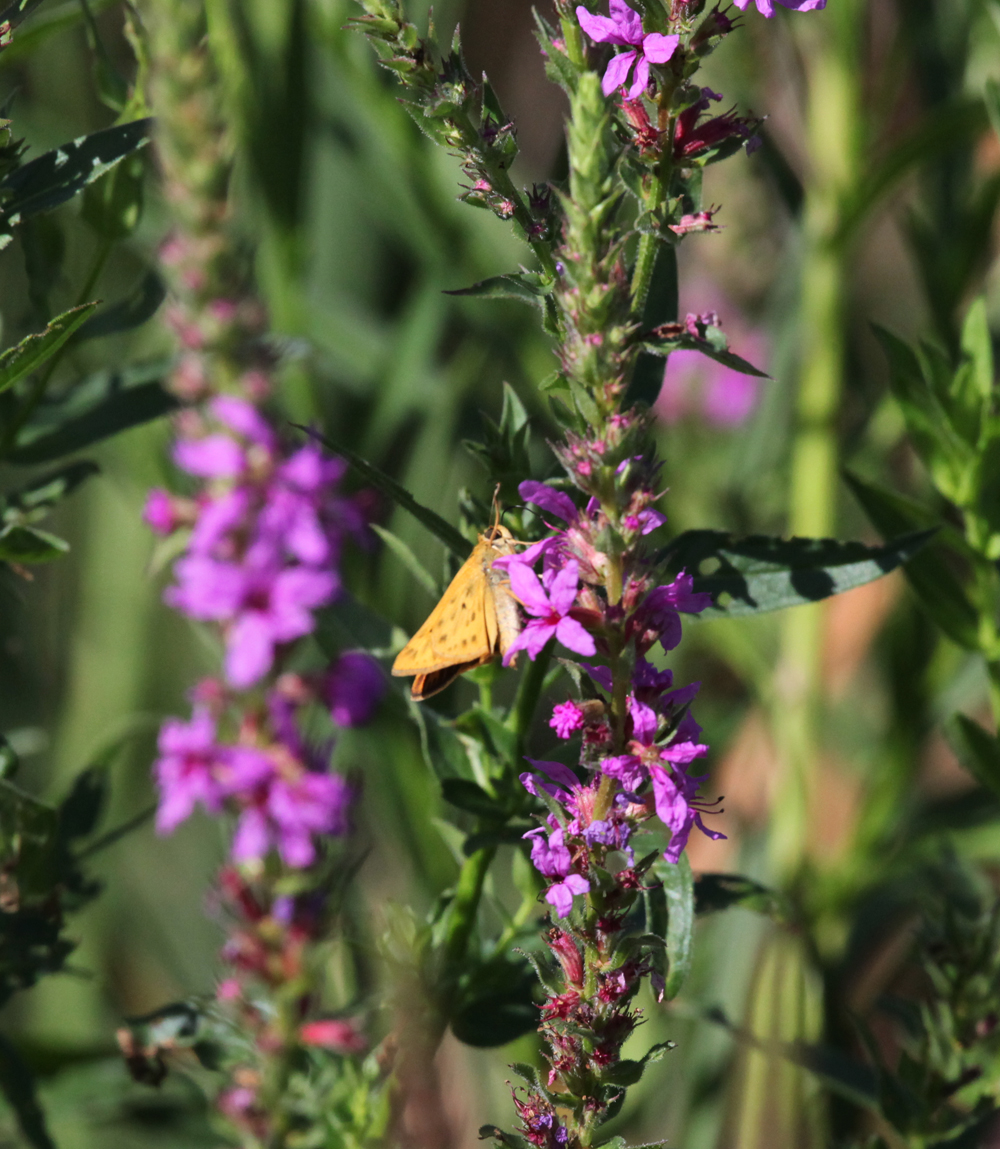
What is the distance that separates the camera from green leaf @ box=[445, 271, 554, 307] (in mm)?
420

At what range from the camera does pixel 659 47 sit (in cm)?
41

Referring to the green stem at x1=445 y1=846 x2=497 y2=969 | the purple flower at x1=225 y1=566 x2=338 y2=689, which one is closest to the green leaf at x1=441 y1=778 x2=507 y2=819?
the green stem at x1=445 y1=846 x2=497 y2=969

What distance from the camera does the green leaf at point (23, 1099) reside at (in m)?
0.53

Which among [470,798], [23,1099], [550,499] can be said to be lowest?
[23,1099]

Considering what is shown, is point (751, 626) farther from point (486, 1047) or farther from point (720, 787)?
point (486, 1047)

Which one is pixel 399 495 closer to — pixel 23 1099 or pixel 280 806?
pixel 280 806

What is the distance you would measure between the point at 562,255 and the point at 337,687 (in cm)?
16

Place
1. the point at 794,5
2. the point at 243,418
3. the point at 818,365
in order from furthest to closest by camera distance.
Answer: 1. the point at 818,365
2. the point at 794,5
3. the point at 243,418

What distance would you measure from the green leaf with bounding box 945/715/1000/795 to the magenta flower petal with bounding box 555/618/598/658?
0.26 meters

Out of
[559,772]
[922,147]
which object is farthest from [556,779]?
[922,147]

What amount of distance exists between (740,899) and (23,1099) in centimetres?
33

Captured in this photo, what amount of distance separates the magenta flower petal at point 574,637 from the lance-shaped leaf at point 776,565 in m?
0.08

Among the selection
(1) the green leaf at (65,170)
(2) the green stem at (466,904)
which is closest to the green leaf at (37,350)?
(1) the green leaf at (65,170)

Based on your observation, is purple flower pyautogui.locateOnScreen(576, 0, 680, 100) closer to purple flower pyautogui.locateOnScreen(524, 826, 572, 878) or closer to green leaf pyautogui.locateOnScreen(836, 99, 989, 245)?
purple flower pyautogui.locateOnScreen(524, 826, 572, 878)
